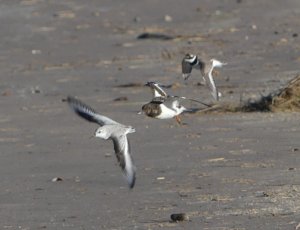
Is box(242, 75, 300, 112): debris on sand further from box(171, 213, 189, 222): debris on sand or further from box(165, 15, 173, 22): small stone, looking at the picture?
box(165, 15, 173, 22): small stone

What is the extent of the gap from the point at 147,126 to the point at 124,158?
309cm

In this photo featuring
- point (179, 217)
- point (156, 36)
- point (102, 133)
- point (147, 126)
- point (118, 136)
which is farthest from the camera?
point (156, 36)

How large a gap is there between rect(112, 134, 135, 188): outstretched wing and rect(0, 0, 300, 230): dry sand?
20 cm

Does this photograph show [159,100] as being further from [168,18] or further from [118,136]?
[168,18]

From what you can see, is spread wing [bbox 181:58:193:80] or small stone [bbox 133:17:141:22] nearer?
spread wing [bbox 181:58:193:80]

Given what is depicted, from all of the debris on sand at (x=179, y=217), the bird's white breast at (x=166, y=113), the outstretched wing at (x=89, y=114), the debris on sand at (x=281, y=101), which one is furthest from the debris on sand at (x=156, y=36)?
the debris on sand at (x=179, y=217)

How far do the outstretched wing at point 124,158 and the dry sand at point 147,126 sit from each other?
0.64 ft

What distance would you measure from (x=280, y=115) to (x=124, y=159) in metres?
3.23

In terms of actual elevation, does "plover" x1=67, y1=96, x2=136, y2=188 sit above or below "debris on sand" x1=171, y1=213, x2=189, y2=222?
above

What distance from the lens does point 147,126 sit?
999 centimetres

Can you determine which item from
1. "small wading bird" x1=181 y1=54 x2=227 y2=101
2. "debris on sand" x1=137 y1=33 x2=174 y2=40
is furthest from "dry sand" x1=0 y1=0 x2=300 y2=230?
"small wading bird" x1=181 y1=54 x2=227 y2=101

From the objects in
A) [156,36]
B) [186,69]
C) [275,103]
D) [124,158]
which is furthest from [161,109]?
[156,36]

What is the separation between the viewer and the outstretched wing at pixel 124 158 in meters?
6.82

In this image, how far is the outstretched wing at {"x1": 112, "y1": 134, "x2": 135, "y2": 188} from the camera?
22.4 feet
